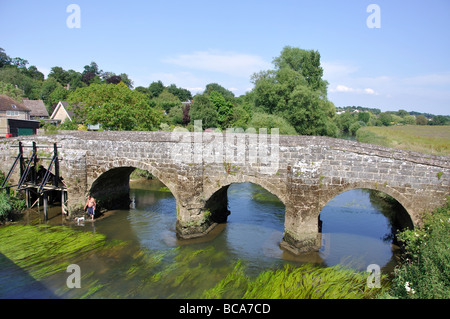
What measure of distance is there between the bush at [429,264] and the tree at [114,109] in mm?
20638

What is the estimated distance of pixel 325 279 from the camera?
10281 millimetres

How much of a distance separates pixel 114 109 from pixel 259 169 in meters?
16.1

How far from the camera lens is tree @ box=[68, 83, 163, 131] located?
24.1 metres

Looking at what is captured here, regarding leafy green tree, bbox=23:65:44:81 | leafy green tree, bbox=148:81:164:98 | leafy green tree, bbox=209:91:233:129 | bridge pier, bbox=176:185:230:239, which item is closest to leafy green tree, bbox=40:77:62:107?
leafy green tree, bbox=23:65:44:81

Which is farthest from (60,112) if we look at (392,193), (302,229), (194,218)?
(392,193)

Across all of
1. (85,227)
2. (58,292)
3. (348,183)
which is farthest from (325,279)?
(85,227)

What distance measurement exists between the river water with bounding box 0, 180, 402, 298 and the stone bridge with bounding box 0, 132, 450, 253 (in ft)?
3.14

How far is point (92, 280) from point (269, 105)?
86.9 ft

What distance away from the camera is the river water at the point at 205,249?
10.5 m

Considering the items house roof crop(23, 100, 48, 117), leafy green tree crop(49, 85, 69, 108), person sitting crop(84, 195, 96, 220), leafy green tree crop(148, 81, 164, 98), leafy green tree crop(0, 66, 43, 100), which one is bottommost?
person sitting crop(84, 195, 96, 220)

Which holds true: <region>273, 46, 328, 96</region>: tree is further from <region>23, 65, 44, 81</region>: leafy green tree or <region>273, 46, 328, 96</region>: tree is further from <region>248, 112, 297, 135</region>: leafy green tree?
<region>23, 65, 44, 81</region>: leafy green tree

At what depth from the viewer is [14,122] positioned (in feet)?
95.0

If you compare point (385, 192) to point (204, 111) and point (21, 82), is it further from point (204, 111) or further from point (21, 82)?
point (21, 82)

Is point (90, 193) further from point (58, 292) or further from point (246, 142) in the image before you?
point (246, 142)
